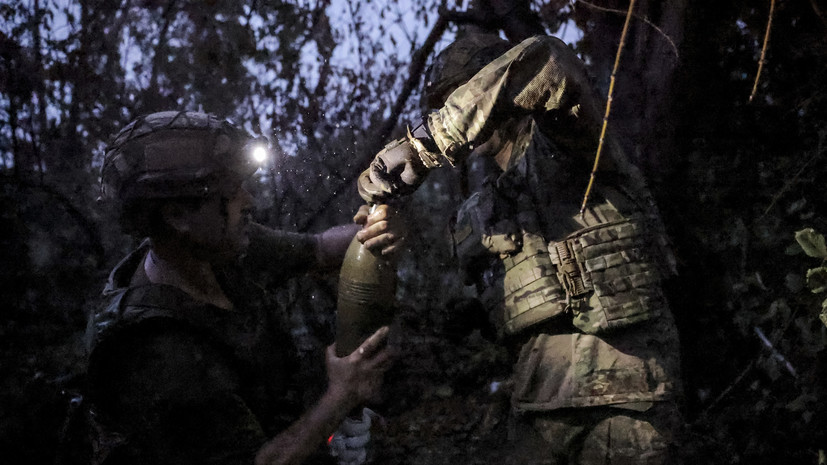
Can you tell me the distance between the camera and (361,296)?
2674mm

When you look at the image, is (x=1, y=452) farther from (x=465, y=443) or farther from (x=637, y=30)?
(x=637, y=30)

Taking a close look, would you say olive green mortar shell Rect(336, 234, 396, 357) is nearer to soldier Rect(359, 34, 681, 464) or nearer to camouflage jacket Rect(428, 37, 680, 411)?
soldier Rect(359, 34, 681, 464)

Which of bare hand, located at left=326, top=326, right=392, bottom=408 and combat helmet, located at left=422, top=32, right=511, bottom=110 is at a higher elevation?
combat helmet, located at left=422, top=32, right=511, bottom=110

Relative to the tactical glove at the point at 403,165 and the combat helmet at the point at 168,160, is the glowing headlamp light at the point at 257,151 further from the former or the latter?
the tactical glove at the point at 403,165

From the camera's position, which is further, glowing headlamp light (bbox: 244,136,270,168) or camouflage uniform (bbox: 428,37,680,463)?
glowing headlamp light (bbox: 244,136,270,168)

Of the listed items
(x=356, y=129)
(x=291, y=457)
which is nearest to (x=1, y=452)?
(x=291, y=457)

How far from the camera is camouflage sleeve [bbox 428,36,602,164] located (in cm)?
212

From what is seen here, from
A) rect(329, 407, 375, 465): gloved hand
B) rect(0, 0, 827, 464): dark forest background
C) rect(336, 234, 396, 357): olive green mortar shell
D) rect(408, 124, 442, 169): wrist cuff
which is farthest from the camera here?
rect(0, 0, 827, 464): dark forest background

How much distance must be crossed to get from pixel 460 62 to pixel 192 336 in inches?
74.8

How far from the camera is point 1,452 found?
328 centimetres

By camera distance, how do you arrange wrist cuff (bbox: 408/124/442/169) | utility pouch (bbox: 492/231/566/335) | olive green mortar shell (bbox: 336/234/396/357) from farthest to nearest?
olive green mortar shell (bbox: 336/234/396/357) → utility pouch (bbox: 492/231/566/335) → wrist cuff (bbox: 408/124/442/169)

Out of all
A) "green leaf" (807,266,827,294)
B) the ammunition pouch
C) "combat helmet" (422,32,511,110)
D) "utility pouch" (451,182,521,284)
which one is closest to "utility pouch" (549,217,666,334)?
the ammunition pouch

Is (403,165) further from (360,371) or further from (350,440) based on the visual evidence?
(350,440)

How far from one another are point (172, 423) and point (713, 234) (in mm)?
4142
